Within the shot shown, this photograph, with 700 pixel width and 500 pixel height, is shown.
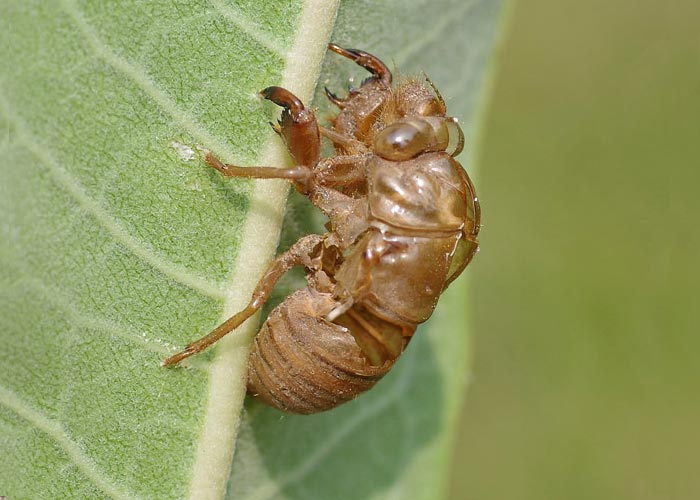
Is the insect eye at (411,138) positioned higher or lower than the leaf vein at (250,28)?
lower

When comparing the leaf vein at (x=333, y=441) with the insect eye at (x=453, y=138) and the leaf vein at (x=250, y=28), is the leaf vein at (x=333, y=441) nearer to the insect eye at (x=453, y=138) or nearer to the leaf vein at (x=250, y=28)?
the insect eye at (x=453, y=138)


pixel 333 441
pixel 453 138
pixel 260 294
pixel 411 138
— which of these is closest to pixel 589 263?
pixel 333 441

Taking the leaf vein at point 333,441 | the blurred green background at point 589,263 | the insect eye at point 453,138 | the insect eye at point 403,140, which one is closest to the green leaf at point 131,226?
the insect eye at point 403,140

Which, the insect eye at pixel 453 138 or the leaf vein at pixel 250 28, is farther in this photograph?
the insect eye at pixel 453 138

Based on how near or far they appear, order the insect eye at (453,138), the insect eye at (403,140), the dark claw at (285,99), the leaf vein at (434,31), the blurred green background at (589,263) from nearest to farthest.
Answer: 1. the dark claw at (285,99)
2. the insect eye at (403,140)
3. the insect eye at (453,138)
4. the leaf vein at (434,31)
5. the blurred green background at (589,263)

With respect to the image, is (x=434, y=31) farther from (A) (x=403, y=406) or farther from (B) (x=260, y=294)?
(A) (x=403, y=406)

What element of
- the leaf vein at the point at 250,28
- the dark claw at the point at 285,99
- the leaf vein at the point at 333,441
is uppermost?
the leaf vein at the point at 250,28

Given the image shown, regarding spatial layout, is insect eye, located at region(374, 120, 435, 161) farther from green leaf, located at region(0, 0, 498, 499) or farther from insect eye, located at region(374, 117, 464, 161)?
green leaf, located at region(0, 0, 498, 499)

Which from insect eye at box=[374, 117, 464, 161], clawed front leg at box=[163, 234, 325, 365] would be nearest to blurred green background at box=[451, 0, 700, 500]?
insect eye at box=[374, 117, 464, 161]
